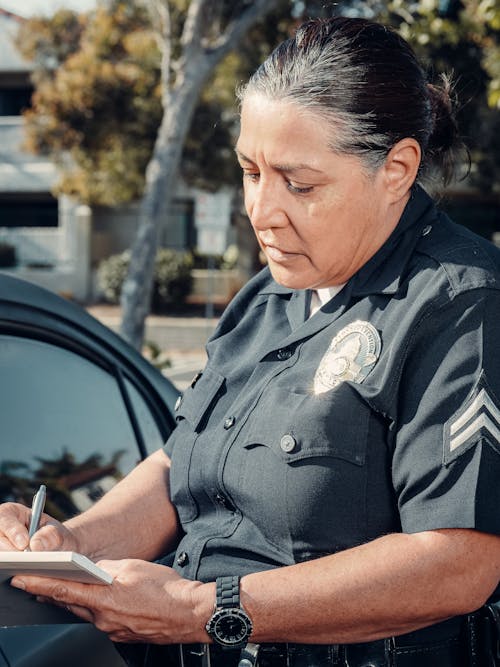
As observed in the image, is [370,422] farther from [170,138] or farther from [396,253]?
[170,138]

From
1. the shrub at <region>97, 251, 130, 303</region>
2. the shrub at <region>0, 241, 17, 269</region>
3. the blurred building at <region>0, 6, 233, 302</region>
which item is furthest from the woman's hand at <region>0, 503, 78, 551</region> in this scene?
the shrub at <region>0, 241, 17, 269</region>

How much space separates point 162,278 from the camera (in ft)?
64.6

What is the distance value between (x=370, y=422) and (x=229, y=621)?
0.35 m

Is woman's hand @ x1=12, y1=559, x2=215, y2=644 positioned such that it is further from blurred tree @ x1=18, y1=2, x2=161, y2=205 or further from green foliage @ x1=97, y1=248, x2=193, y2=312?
green foliage @ x1=97, y1=248, x2=193, y2=312

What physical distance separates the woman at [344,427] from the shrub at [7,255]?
68.5 ft

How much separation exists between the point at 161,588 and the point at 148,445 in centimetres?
97

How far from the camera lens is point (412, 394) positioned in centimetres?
138

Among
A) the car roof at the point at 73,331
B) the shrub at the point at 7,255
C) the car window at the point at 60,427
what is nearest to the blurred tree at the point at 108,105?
the shrub at the point at 7,255

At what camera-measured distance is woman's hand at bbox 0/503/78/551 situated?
158cm

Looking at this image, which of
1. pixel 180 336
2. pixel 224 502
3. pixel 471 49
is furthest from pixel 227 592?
pixel 180 336

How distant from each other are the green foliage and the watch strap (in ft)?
59.5

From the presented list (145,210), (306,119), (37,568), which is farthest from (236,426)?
(145,210)

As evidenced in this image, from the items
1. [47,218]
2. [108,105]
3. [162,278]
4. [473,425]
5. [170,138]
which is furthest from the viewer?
[47,218]

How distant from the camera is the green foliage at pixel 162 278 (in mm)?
19688
